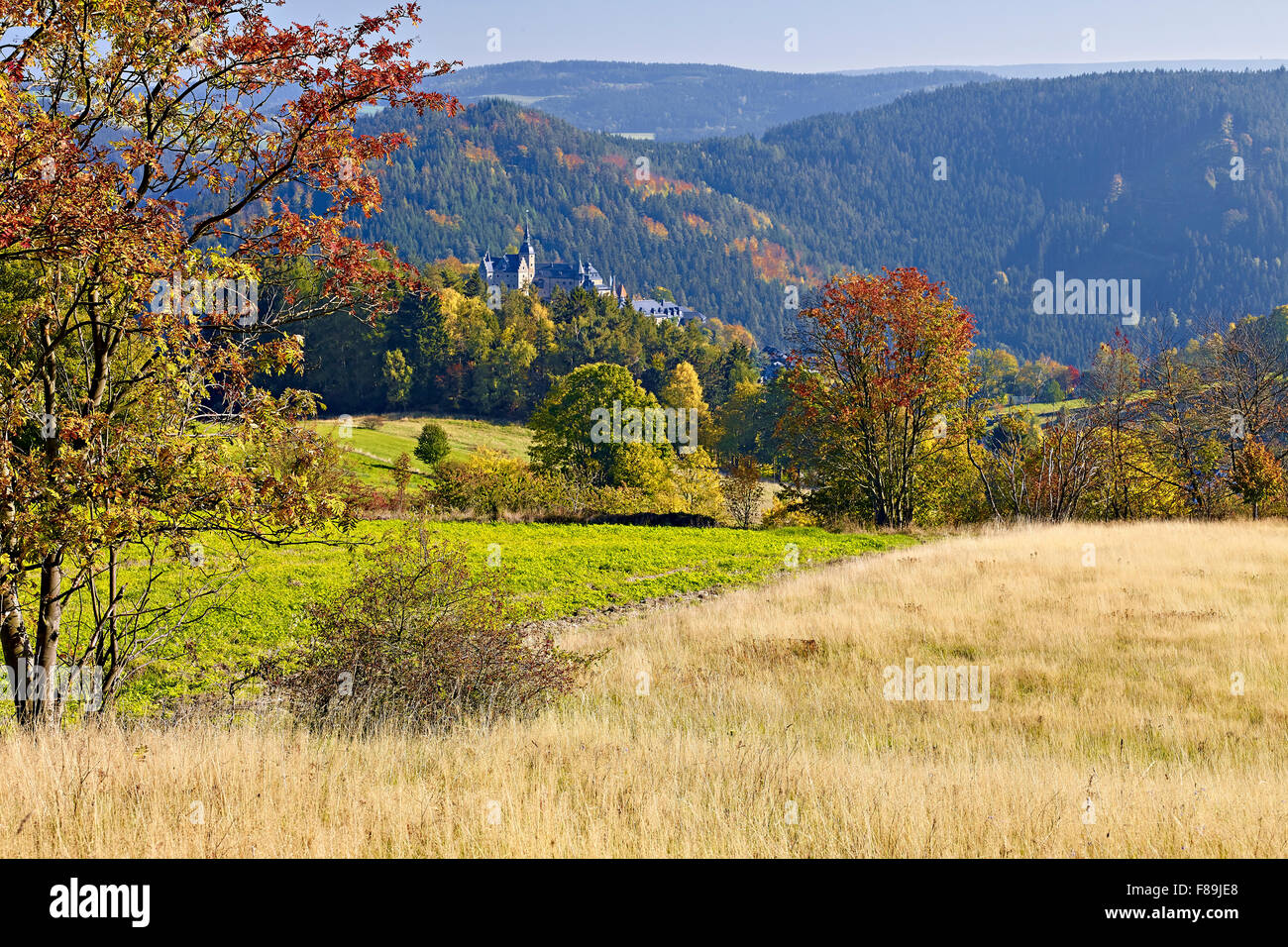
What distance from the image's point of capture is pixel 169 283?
6.14 meters

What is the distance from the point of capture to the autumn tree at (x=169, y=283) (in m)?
5.66

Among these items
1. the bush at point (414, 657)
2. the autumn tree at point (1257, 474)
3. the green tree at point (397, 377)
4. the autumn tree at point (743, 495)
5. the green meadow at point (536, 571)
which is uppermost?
the green tree at point (397, 377)

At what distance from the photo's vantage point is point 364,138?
671 centimetres

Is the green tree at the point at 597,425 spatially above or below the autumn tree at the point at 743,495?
above

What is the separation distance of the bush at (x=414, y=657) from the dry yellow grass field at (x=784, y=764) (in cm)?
57

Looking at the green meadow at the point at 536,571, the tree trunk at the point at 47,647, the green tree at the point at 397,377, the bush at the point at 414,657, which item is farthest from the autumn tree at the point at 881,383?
the green tree at the point at 397,377

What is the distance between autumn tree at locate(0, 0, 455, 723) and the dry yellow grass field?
1543 millimetres

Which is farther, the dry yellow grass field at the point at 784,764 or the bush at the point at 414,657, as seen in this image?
the bush at the point at 414,657

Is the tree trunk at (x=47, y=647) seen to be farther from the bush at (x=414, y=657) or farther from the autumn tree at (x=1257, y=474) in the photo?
the autumn tree at (x=1257, y=474)

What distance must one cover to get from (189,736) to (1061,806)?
6.47 m

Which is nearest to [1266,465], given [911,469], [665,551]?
[911,469]

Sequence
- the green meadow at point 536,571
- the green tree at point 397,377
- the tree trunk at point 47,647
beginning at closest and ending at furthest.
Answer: the tree trunk at point 47,647
the green meadow at point 536,571
the green tree at point 397,377

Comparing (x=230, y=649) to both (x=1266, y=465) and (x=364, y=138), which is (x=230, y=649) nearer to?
(x=364, y=138)

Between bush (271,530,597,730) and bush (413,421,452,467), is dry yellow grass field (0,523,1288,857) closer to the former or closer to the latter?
bush (271,530,597,730)
